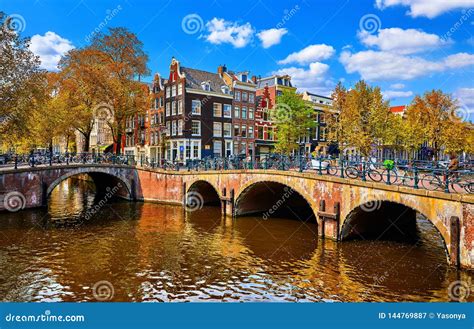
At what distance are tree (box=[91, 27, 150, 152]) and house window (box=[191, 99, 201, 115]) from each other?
739 cm

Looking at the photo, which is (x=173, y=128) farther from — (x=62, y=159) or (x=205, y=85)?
(x=62, y=159)

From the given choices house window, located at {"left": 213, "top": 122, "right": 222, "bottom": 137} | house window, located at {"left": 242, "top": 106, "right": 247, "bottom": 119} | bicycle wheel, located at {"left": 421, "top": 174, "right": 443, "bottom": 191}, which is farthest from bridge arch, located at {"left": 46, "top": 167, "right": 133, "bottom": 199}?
bicycle wheel, located at {"left": 421, "top": 174, "right": 443, "bottom": 191}

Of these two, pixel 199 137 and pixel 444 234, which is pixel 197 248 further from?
pixel 199 137

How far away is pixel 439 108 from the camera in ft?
124

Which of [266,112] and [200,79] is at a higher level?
[200,79]

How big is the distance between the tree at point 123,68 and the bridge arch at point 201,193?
39.8ft

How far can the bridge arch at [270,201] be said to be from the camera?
2342 centimetres

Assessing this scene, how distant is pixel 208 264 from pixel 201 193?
1595 centimetres

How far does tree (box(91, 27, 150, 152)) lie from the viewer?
3431cm

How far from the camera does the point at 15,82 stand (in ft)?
74.6

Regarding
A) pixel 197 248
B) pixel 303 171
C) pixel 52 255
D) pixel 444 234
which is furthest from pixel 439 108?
pixel 52 255

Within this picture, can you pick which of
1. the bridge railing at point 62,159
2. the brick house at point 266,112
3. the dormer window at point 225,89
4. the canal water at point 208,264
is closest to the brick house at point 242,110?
the dormer window at point 225,89

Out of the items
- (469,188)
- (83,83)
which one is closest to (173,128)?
(83,83)

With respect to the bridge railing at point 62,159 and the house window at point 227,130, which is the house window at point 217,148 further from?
the bridge railing at point 62,159
